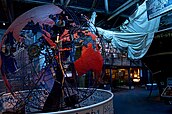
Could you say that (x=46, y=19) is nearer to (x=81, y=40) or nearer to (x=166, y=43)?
(x=81, y=40)

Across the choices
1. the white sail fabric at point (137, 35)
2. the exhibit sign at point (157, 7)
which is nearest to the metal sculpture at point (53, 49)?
the exhibit sign at point (157, 7)

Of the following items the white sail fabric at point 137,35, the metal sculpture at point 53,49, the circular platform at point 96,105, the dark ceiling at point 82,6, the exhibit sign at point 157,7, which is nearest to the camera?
the circular platform at point 96,105

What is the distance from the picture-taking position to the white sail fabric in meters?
8.20

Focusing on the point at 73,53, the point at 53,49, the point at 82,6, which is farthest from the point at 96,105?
the point at 82,6

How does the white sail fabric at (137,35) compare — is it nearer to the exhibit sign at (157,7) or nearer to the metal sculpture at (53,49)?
the exhibit sign at (157,7)

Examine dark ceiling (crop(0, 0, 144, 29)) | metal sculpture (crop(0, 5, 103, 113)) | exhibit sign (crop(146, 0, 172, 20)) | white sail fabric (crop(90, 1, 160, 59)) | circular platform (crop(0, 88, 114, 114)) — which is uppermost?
dark ceiling (crop(0, 0, 144, 29))

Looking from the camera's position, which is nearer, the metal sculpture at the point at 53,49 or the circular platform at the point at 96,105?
the circular platform at the point at 96,105

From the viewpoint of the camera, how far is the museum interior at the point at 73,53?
310 centimetres

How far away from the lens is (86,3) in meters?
10.7

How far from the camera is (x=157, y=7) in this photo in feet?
23.9

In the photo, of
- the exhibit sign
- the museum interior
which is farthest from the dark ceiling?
the exhibit sign

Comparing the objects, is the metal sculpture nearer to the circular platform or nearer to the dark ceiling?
the circular platform

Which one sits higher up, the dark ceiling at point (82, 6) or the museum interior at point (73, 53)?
the dark ceiling at point (82, 6)

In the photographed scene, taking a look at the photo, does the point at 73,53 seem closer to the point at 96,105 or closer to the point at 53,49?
the point at 53,49
